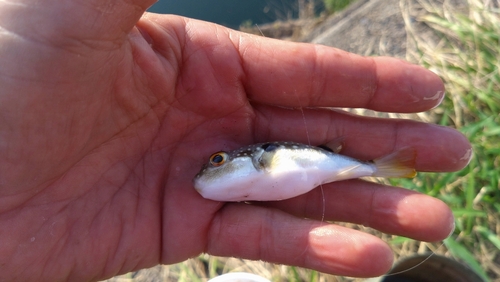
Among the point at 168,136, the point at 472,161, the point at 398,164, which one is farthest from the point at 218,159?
the point at 472,161

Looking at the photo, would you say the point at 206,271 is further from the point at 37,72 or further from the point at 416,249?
the point at 37,72

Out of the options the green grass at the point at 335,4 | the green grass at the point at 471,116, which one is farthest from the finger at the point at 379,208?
the green grass at the point at 335,4

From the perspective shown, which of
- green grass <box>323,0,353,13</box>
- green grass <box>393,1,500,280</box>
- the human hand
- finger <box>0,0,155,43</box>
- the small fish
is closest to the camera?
finger <box>0,0,155,43</box>

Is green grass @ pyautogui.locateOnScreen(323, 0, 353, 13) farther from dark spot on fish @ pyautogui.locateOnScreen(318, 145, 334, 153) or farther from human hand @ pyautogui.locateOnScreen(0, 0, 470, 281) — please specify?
dark spot on fish @ pyautogui.locateOnScreen(318, 145, 334, 153)

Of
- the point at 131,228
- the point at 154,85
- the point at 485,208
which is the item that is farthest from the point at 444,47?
the point at 131,228

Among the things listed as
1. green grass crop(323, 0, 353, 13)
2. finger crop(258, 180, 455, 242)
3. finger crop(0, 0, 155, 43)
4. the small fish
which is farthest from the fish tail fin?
green grass crop(323, 0, 353, 13)

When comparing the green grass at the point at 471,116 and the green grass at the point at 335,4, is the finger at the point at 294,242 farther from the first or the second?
the green grass at the point at 335,4
